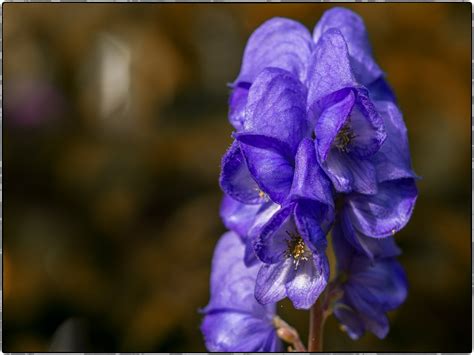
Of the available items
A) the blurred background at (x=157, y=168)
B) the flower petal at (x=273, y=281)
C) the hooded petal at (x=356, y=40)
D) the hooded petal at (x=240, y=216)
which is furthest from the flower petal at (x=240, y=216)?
the blurred background at (x=157, y=168)

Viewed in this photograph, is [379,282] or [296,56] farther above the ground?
[296,56]

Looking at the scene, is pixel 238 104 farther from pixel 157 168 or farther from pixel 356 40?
pixel 157 168

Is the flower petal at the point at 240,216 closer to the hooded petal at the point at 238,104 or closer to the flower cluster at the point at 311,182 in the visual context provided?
the flower cluster at the point at 311,182

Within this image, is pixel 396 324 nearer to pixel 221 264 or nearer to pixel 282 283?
pixel 221 264

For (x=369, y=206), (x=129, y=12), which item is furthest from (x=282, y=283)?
(x=129, y=12)

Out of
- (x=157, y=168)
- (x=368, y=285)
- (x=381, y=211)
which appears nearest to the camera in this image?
(x=381, y=211)

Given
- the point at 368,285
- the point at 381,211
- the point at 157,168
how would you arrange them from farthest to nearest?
the point at 157,168 < the point at 368,285 < the point at 381,211

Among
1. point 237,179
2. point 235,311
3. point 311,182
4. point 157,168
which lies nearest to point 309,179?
point 311,182
